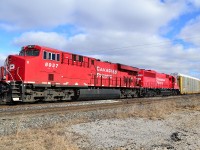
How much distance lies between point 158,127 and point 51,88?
37.1 feet

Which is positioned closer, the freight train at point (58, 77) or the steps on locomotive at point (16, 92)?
the steps on locomotive at point (16, 92)

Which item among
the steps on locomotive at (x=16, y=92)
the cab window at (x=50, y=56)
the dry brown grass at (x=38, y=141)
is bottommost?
the dry brown grass at (x=38, y=141)

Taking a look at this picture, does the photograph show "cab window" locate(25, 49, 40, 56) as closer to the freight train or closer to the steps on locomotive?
the freight train

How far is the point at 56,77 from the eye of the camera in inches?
812

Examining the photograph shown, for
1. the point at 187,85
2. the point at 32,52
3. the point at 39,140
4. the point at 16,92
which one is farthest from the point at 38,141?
the point at 187,85

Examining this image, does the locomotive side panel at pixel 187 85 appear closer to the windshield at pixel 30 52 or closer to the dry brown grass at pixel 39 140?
the windshield at pixel 30 52

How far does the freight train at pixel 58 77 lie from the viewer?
18.2 meters

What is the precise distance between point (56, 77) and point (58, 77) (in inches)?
8.3

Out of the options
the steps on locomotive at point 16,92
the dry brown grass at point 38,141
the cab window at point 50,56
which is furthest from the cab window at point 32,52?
the dry brown grass at point 38,141

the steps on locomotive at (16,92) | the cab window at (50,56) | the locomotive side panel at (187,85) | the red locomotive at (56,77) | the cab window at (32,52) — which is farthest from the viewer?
the locomotive side panel at (187,85)

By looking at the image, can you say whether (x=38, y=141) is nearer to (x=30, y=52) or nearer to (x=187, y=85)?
(x=30, y=52)

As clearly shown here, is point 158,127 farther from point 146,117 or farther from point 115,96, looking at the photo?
point 115,96

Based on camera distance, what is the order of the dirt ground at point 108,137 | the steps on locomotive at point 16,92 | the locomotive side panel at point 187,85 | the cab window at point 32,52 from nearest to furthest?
the dirt ground at point 108,137
the steps on locomotive at point 16,92
the cab window at point 32,52
the locomotive side panel at point 187,85

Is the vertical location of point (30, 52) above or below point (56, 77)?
above
